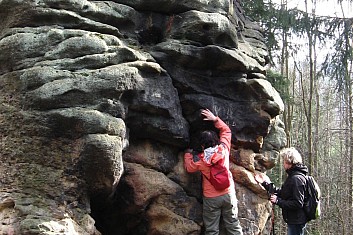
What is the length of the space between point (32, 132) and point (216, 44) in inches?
133

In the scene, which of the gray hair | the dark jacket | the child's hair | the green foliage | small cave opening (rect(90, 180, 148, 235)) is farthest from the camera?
the green foliage

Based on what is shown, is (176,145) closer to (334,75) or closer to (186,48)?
(186,48)

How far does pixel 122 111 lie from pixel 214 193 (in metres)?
2.02

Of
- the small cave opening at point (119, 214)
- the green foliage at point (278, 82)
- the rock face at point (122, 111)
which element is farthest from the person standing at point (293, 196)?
the green foliage at point (278, 82)

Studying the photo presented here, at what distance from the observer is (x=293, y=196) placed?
19.4 feet

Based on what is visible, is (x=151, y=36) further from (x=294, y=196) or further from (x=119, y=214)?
(x=294, y=196)

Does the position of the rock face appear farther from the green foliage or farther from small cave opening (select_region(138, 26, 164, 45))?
the green foliage

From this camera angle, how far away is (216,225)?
6.41m

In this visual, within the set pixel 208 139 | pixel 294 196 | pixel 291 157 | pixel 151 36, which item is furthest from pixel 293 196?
pixel 151 36

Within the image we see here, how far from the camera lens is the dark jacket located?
5.85 m

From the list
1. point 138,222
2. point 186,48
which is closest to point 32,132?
point 138,222

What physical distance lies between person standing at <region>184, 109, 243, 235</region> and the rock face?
269mm

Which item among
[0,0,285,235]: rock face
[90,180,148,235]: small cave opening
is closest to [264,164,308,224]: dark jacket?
[0,0,285,235]: rock face

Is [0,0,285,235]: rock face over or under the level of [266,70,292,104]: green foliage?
under
